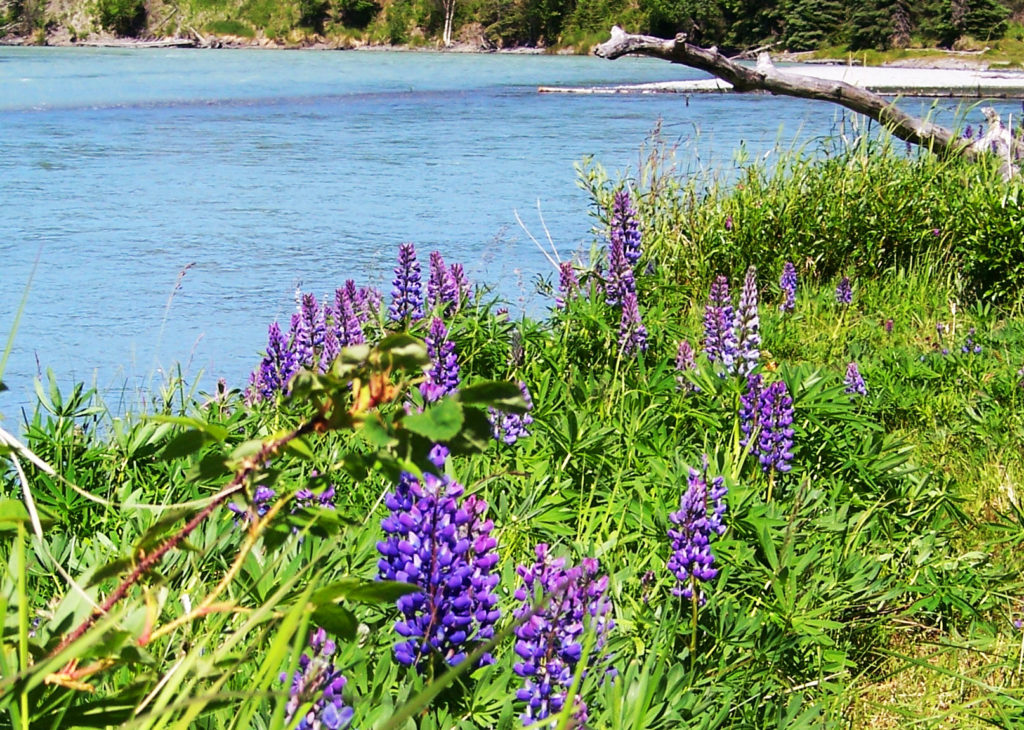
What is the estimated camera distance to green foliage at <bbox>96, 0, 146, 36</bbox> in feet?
159

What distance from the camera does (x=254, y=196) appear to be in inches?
341

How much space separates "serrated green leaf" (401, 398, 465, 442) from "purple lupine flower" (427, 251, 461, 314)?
2.73 metres

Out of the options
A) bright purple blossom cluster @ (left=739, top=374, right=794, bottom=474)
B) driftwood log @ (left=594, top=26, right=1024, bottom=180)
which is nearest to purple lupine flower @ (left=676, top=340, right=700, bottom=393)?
bright purple blossom cluster @ (left=739, top=374, right=794, bottom=474)

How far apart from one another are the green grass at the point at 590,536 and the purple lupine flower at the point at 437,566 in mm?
55

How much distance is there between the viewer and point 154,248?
22.3 ft

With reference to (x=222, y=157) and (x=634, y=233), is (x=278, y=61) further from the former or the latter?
(x=634, y=233)

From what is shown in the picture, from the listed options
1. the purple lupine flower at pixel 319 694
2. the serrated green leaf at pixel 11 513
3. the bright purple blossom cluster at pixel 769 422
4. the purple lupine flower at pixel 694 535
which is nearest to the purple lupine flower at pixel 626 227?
the bright purple blossom cluster at pixel 769 422

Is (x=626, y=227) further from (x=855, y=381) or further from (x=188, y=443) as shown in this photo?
Result: (x=188, y=443)

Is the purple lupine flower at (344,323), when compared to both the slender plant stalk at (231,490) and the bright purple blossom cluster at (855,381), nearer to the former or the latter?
the bright purple blossom cluster at (855,381)

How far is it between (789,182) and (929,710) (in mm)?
3853

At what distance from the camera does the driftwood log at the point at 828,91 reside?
5973 mm

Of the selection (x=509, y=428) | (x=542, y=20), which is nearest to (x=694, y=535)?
(x=509, y=428)

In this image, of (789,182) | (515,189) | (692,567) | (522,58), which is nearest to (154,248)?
(515,189)

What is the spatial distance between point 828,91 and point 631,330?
14.1 feet
